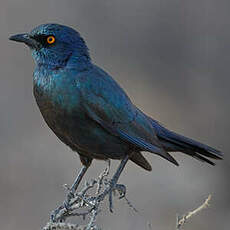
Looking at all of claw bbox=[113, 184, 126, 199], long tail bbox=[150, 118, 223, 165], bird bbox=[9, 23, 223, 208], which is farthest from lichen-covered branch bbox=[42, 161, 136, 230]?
long tail bbox=[150, 118, 223, 165]

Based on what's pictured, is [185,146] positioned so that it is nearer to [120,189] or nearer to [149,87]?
[120,189]

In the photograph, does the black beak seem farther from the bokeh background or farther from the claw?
the bokeh background

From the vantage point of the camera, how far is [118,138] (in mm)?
6895

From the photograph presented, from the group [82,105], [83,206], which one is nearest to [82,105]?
[82,105]

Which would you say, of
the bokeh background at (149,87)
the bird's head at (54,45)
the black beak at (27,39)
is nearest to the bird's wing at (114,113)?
the bird's head at (54,45)

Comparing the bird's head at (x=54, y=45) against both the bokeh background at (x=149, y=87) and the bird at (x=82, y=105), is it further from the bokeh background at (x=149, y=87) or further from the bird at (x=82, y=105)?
the bokeh background at (x=149, y=87)

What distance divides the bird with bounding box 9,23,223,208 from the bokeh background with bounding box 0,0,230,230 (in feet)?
14.4

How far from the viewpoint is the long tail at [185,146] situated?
719 cm

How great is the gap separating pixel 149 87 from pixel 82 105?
6.30m

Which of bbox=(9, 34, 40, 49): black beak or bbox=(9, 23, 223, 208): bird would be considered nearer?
bbox=(9, 23, 223, 208): bird

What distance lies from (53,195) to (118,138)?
4391mm

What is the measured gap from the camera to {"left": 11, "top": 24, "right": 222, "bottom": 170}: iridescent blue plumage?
6594 mm

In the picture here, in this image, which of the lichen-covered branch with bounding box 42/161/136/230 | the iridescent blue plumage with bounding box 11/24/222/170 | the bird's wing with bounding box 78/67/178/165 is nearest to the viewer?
the lichen-covered branch with bounding box 42/161/136/230

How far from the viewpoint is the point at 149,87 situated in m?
12.9
